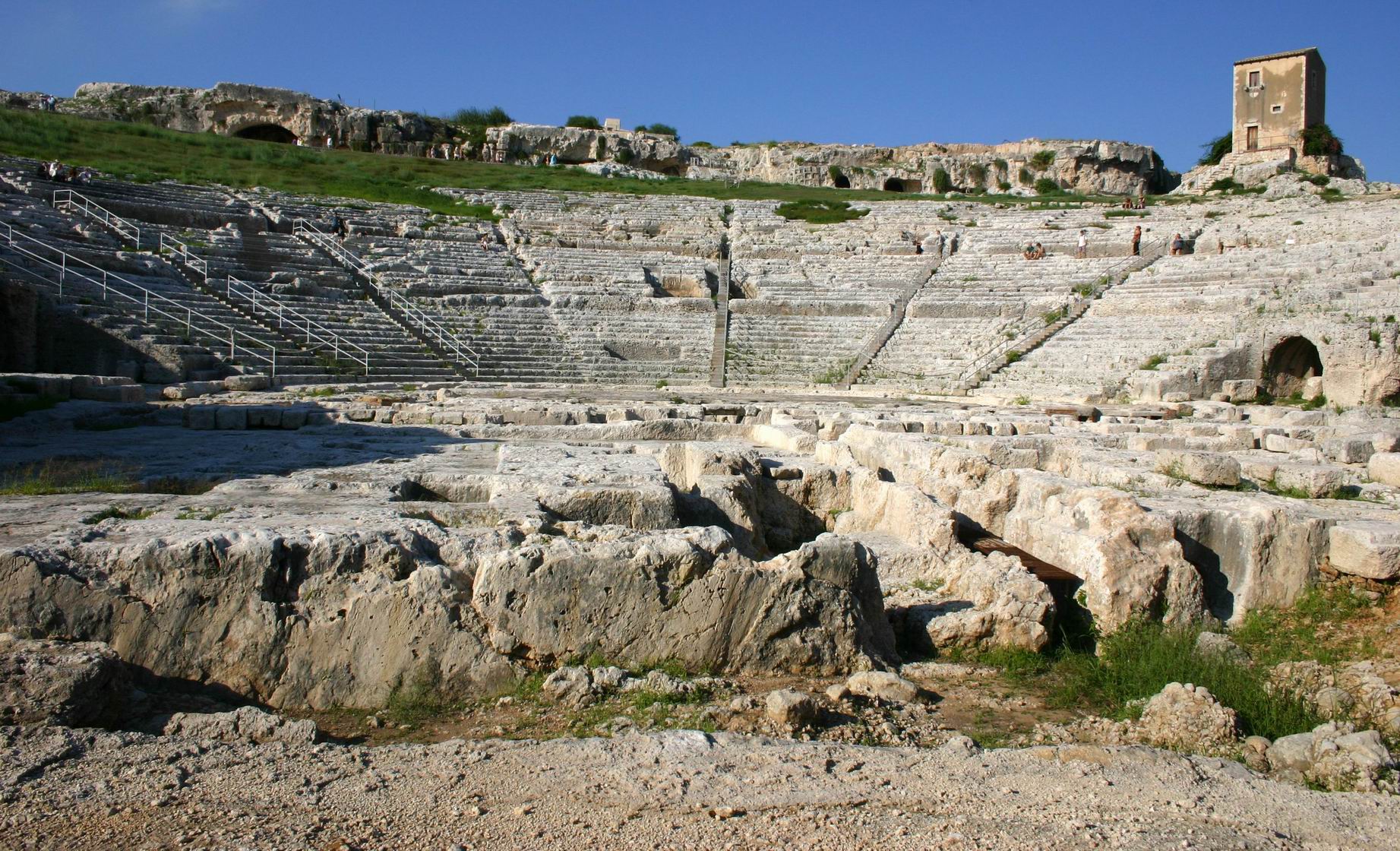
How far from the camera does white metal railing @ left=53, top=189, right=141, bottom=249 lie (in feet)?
70.9

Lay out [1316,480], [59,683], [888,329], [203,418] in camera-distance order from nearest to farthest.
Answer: [59,683]
[1316,480]
[203,418]
[888,329]

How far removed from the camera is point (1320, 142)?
3756 cm

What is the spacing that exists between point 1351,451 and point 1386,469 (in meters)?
1.68

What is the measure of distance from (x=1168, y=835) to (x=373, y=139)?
48.8 metres

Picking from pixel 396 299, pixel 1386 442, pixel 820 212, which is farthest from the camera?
pixel 820 212

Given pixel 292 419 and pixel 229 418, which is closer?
pixel 229 418

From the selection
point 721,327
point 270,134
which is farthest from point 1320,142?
point 270,134

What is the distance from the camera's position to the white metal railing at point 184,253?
68.6 ft

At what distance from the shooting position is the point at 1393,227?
79.0 ft

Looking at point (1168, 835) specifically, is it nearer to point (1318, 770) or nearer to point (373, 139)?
point (1318, 770)

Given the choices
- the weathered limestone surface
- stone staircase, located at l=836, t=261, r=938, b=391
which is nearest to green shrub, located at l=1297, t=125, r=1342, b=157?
stone staircase, located at l=836, t=261, r=938, b=391

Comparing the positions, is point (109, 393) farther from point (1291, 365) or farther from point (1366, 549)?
point (1291, 365)

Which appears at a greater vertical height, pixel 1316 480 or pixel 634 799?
pixel 1316 480

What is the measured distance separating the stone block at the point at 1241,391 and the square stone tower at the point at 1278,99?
27.4 metres
